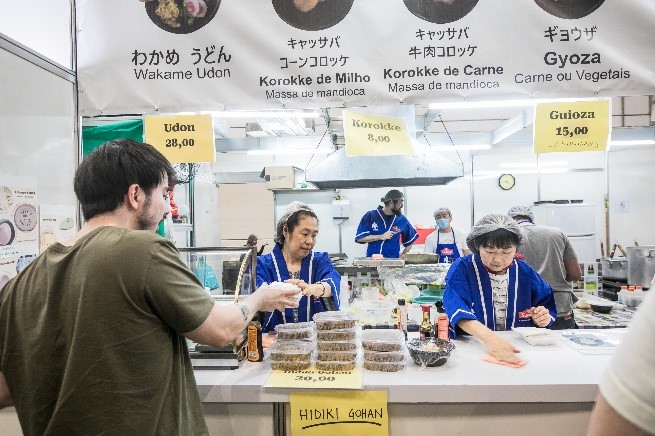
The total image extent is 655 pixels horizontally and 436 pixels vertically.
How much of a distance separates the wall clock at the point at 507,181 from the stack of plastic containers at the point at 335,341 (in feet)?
23.7

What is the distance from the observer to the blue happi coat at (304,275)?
2736mm

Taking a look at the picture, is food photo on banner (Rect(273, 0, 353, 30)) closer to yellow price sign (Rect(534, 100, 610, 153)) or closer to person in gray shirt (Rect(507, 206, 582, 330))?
yellow price sign (Rect(534, 100, 610, 153))

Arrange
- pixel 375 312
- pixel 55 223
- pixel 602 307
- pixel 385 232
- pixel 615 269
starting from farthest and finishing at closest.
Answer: pixel 615 269
pixel 385 232
pixel 602 307
pixel 375 312
pixel 55 223

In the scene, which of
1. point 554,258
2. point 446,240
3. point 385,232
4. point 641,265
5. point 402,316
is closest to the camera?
point 402,316

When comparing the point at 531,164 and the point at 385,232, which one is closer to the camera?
the point at 385,232

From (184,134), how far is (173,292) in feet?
3.83

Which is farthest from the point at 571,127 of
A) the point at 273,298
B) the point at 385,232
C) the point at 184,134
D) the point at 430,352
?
the point at 385,232

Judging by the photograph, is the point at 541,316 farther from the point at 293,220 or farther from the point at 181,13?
the point at 181,13

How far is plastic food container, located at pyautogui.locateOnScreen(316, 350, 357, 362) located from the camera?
6.02ft

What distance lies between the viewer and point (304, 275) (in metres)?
2.89

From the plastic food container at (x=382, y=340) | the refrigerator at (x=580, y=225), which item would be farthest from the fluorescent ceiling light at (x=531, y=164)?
the plastic food container at (x=382, y=340)

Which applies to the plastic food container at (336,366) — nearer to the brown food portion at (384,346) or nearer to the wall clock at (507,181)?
the brown food portion at (384,346)

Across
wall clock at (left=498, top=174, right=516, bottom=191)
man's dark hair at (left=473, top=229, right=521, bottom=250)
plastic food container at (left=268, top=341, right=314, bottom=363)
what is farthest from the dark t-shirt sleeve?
wall clock at (left=498, top=174, right=516, bottom=191)

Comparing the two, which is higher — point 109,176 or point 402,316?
point 109,176
